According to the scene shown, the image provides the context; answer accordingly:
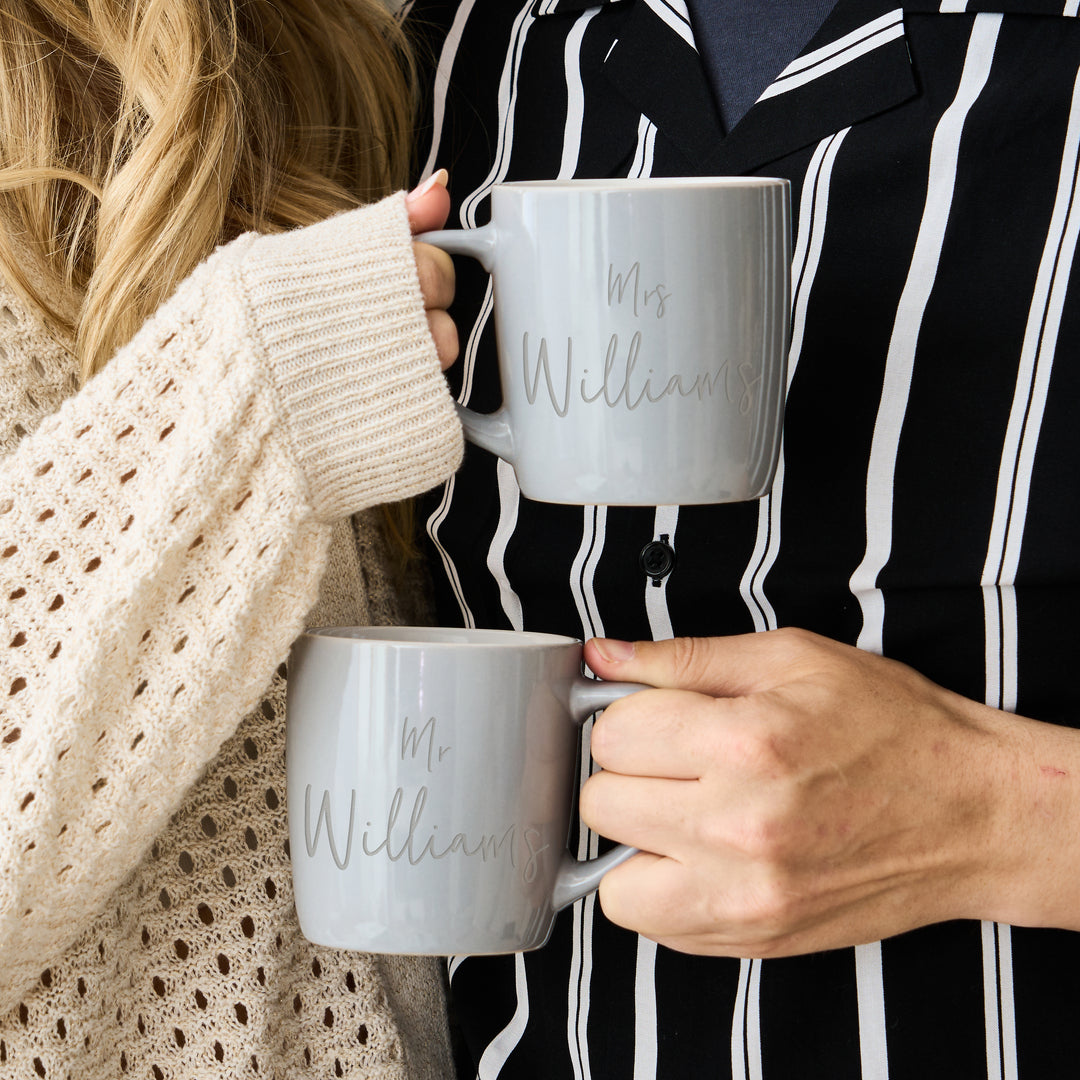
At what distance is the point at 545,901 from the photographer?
619 millimetres

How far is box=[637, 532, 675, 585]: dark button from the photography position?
2.54ft

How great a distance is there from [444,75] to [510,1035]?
2.38ft

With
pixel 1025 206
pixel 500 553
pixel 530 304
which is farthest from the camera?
pixel 500 553

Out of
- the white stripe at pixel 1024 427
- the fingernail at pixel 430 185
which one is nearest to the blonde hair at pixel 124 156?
the fingernail at pixel 430 185

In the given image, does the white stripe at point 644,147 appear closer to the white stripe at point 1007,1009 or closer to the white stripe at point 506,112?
the white stripe at point 506,112

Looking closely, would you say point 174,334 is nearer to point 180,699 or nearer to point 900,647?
point 180,699

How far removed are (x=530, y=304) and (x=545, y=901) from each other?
1.00ft

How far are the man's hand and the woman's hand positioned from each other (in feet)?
0.61

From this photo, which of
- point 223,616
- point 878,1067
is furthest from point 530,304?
point 878,1067

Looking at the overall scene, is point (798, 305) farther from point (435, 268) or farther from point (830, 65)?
point (435, 268)

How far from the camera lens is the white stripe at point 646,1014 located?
30.7 inches

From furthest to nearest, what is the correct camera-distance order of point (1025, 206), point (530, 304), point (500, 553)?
point (500, 553)
point (1025, 206)
point (530, 304)

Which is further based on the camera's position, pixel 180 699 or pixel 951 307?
pixel 951 307

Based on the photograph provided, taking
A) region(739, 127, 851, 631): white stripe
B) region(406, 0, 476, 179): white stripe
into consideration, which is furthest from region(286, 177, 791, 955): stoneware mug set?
region(406, 0, 476, 179): white stripe
